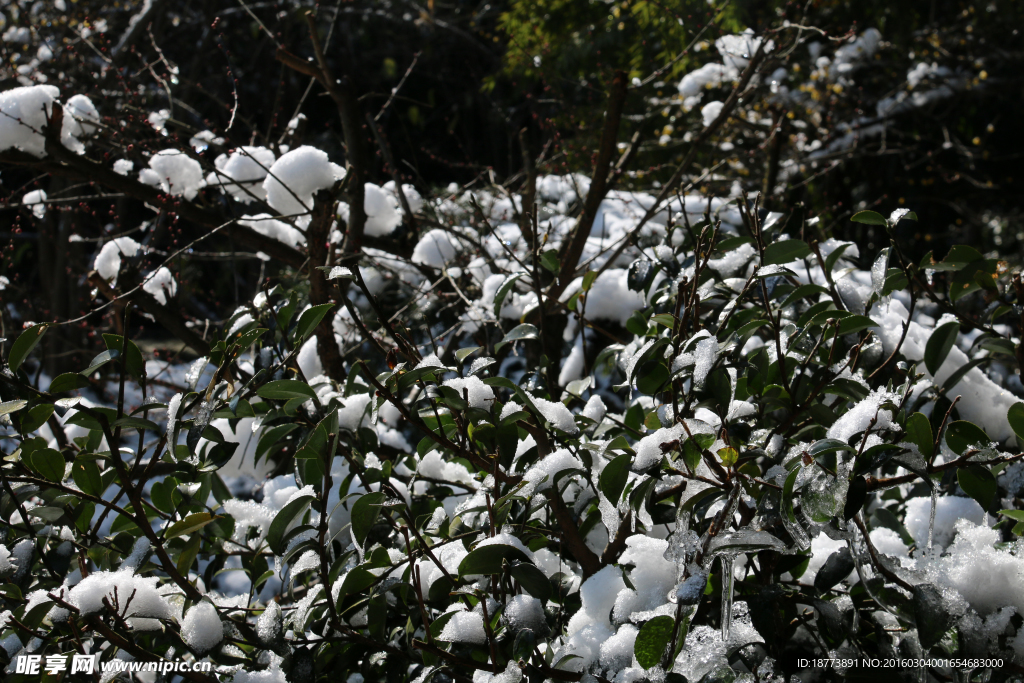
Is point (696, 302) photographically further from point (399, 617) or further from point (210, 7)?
point (210, 7)

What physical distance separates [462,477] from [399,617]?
0.28 m

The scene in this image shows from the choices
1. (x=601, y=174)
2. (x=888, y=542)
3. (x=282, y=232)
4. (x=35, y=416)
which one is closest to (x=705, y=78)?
(x=601, y=174)

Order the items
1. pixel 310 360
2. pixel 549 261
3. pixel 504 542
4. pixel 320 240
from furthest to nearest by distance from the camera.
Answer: pixel 310 360 < pixel 320 240 < pixel 549 261 < pixel 504 542

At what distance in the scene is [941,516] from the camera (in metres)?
1.06

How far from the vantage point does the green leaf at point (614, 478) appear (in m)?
0.76

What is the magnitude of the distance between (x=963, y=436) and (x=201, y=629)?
3.32ft

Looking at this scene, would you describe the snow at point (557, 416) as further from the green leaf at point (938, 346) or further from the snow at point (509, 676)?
the green leaf at point (938, 346)

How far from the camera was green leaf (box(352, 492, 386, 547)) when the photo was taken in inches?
33.3

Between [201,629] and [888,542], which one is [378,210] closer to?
[201,629]

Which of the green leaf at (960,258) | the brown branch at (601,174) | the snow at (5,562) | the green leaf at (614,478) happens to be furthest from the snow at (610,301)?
the snow at (5,562)

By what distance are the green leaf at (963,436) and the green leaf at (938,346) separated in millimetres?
157

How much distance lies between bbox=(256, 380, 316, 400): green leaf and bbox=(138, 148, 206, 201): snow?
1.29 m

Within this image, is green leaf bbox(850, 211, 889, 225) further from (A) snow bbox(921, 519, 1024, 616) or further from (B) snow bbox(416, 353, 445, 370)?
(B) snow bbox(416, 353, 445, 370)

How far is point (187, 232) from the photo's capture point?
6.30 meters
